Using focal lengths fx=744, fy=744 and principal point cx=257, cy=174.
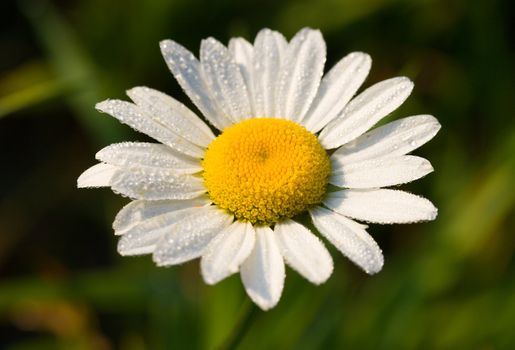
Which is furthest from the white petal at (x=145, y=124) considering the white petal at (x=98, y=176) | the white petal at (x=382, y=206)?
the white petal at (x=382, y=206)

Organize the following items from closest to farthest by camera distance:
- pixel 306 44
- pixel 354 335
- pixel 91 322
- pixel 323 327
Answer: pixel 306 44, pixel 323 327, pixel 354 335, pixel 91 322

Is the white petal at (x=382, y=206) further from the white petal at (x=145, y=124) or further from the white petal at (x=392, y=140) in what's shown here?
the white petal at (x=145, y=124)

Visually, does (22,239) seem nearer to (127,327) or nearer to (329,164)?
(127,327)

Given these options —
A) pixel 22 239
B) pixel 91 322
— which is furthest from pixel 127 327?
pixel 22 239

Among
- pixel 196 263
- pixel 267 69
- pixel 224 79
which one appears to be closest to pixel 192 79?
pixel 224 79

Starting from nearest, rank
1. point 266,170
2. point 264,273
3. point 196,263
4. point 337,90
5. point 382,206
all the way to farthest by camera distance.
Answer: point 264,273, point 382,206, point 266,170, point 337,90, point 196,263

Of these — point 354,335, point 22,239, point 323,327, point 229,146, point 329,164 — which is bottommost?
point 354,335

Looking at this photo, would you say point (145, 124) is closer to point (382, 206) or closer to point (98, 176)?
point (98, 176)
